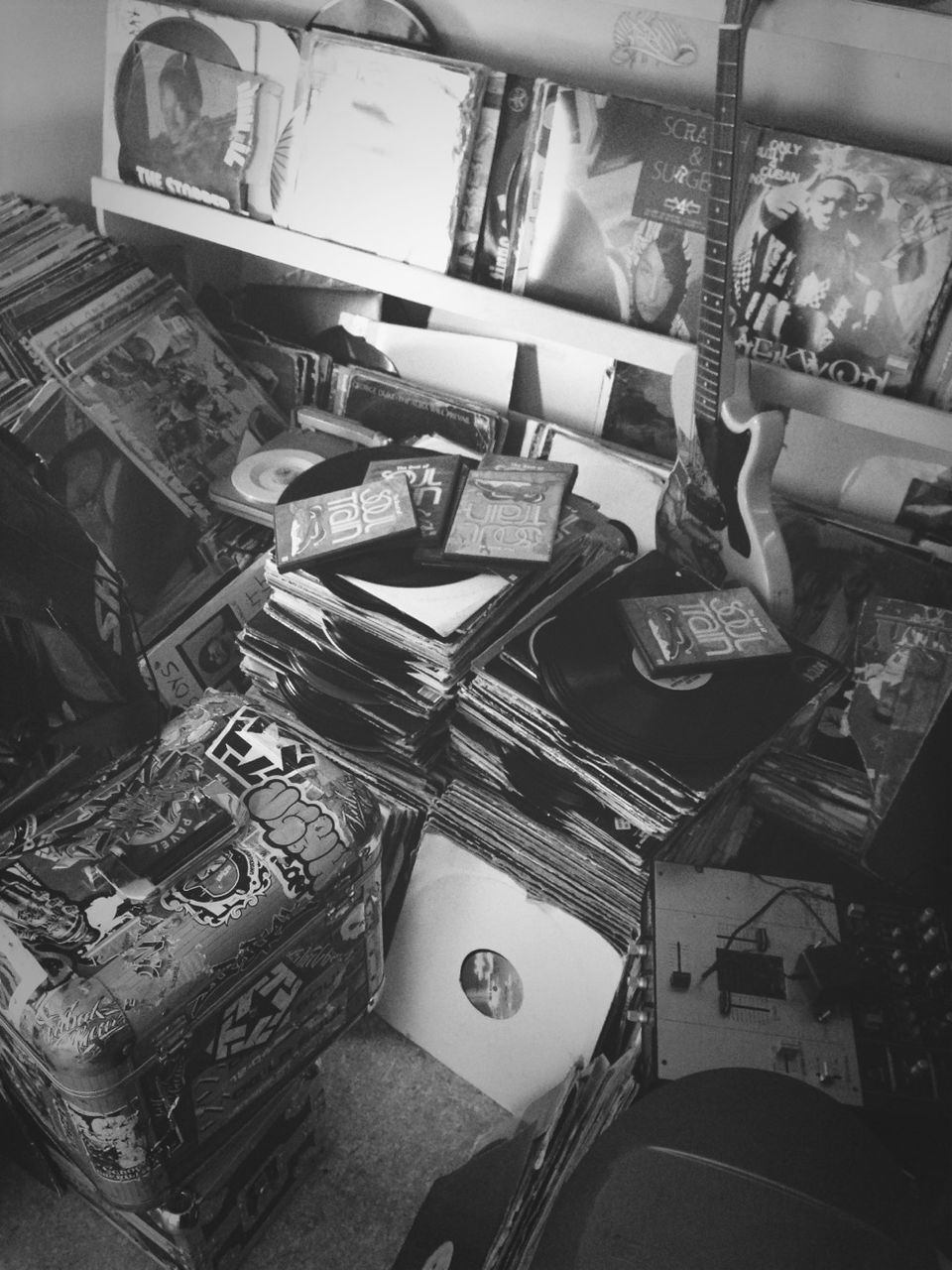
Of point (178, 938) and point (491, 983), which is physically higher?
point (178, 938)

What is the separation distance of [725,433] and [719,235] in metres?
0.27

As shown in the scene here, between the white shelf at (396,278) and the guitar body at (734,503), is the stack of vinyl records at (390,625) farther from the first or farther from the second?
the white shelf at (396,278)

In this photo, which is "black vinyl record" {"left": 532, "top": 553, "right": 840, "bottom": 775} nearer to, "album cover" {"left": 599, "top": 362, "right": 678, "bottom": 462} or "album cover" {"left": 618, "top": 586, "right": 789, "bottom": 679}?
"album cover" {"left": 618, "top": 586, "right": 789, "bottom": 679}

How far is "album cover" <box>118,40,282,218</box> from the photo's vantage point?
5.61 feet

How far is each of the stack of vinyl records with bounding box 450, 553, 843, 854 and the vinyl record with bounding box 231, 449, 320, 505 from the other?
653 millimetres

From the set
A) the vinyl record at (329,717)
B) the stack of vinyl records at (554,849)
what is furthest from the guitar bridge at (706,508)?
the vinyl record at (329,717)

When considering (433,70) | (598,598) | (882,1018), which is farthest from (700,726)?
A: (433,70)

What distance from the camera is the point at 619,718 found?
125 centimetres

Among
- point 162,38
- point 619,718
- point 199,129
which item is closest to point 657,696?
point 619,718

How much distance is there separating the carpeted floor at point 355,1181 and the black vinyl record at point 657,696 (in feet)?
2.53

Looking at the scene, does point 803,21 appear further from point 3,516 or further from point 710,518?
point 3,516

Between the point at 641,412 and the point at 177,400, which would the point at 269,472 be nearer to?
the point at 177,400

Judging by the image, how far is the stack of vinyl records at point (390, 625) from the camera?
4.42ft

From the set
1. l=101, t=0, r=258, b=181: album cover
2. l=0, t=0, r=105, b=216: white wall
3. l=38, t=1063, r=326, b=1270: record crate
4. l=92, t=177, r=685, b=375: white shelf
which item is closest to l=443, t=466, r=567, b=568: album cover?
l=92, t=177, r=685, b=375: white shelf
